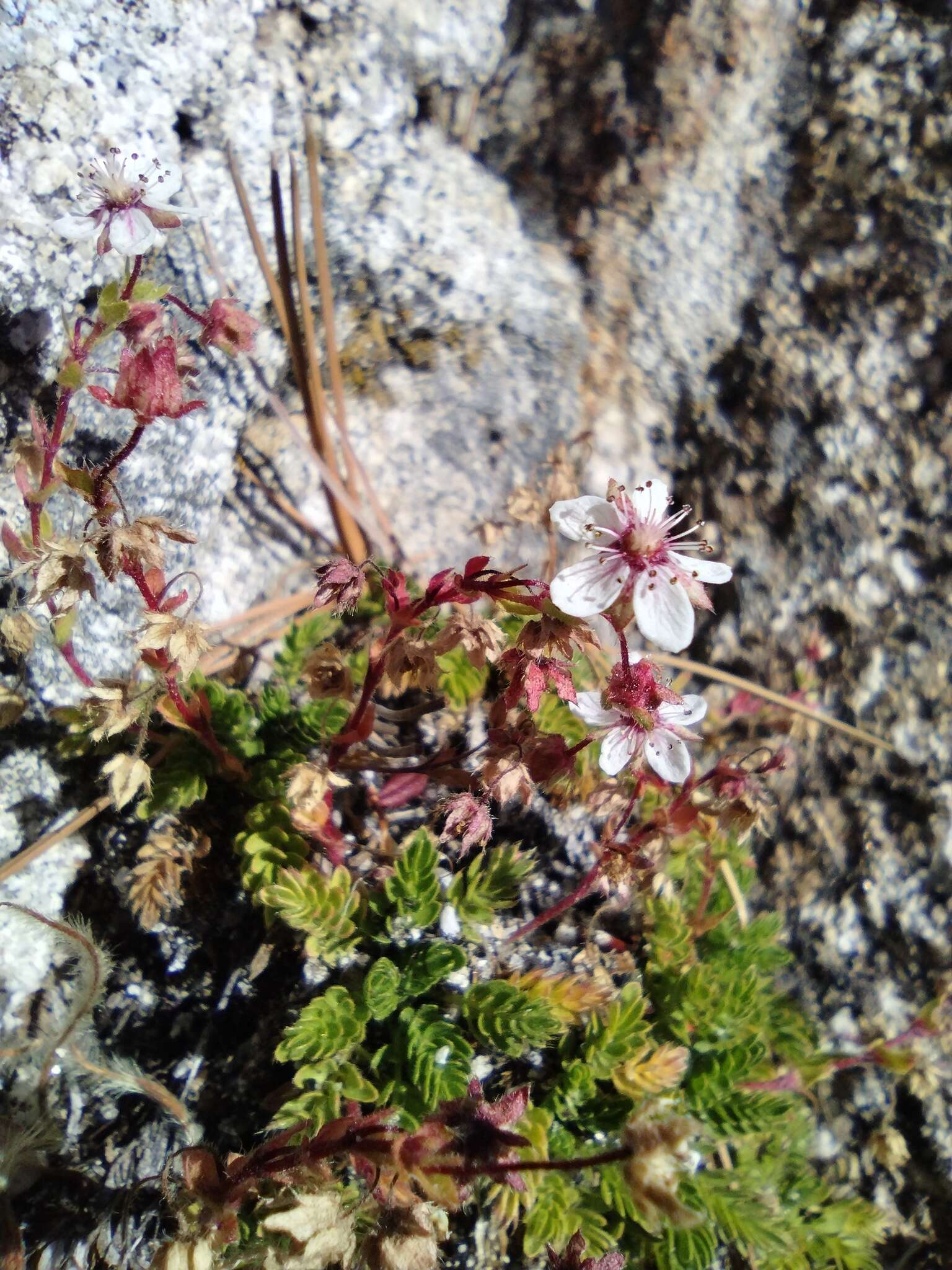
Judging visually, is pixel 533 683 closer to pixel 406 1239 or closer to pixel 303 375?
pixel 406 1239

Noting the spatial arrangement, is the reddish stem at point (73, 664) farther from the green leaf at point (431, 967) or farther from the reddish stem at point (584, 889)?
the reddish stem at point (584, 889)

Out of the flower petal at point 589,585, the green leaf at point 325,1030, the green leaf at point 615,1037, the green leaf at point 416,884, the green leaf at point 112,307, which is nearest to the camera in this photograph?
the flower petal at point 589,585

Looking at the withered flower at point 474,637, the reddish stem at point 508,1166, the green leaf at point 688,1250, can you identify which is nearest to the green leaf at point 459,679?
the withered flower at point 474,637

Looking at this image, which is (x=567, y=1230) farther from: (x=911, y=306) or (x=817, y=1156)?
(x=911, y=306)

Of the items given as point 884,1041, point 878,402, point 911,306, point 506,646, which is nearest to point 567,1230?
point 884,1041

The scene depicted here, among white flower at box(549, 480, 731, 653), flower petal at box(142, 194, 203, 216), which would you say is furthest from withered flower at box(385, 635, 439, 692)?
flower petal at box(142, 194, 203, 216)
